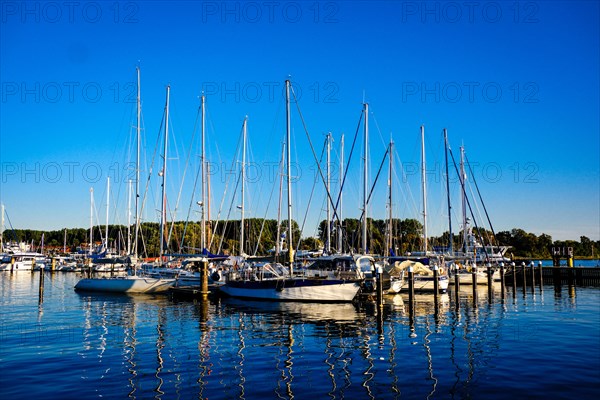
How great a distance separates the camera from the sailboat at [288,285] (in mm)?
37438

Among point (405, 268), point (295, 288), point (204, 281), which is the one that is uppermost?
point (405, 268)

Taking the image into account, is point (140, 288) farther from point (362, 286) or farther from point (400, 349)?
point (400, 349)

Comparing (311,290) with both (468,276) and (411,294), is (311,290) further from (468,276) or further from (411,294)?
(468,276)

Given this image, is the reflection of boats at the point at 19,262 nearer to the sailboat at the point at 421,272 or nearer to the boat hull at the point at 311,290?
the boat hull at the point at 311,290

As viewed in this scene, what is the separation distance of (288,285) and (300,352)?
17539mm

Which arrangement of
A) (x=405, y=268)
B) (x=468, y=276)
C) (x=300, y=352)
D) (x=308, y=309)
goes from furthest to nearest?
(x=468, y=276)
(x=405, y=268)
(x=308, y=309)
(x=300, y=352)

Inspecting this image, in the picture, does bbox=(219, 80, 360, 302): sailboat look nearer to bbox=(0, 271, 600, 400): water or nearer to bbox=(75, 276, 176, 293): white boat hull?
bbox=(0, 271, 600, 400): water

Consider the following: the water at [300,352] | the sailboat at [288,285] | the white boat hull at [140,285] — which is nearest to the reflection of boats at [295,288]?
the sailboat at [288,285]

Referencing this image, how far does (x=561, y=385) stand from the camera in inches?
615

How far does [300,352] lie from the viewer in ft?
67.7

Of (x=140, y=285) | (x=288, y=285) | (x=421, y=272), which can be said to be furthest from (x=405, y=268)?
(x=140, y=285)

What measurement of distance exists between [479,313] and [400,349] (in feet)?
45.8

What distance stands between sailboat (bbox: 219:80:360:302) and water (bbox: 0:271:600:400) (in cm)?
160

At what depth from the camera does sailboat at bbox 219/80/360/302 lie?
3744cm
